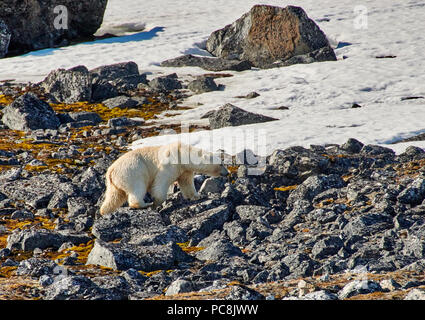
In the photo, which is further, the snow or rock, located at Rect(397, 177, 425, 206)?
the snow

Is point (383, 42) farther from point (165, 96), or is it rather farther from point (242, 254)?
point (242, 254)

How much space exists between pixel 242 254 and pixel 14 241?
4178 millimetres

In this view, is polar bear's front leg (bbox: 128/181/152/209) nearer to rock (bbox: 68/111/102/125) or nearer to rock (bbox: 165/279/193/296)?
rock (bbox: 165/279/193/296)

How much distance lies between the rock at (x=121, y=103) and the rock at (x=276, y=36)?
8138mm

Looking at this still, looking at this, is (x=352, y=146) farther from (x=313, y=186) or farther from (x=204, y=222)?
(x=204, y=222)

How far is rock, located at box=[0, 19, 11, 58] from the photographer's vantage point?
32219 mm

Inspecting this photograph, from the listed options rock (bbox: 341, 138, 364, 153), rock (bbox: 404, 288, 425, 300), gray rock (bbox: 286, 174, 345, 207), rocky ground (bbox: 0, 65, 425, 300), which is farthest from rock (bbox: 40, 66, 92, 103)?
rock (bbox: 404, 288, 425, 300)

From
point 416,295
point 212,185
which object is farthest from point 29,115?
point 416,295

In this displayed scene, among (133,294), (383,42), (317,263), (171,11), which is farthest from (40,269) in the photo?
(171,11)

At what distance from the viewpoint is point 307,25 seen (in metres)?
31.7

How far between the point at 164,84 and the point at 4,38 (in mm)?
9898

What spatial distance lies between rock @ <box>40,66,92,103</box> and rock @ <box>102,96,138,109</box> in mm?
1026

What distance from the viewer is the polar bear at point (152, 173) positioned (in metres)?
13.3

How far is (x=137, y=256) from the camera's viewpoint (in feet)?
33.1
